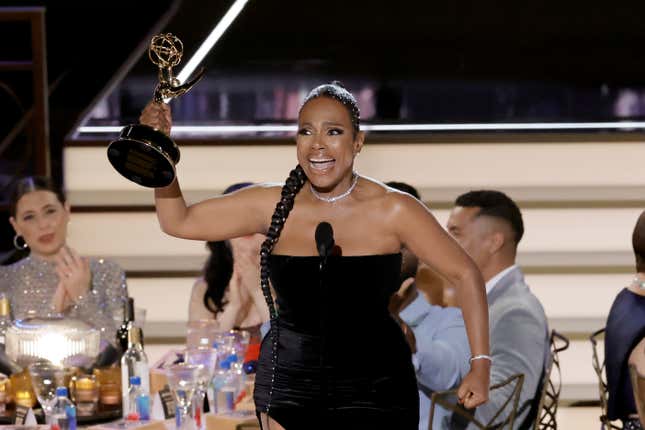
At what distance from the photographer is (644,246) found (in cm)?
358

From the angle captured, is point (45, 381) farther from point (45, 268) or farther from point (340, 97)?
point (45, 268)

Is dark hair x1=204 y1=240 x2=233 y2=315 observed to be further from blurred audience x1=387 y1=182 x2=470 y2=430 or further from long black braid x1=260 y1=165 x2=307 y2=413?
long black braid x1=260 y1=165 x2=307 y2=413

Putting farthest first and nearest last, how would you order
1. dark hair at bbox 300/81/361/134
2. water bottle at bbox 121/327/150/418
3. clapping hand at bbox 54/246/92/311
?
1. clapping hand at bbox 54/246/92/311
2. water bottle at bbox 121/327/150/418
3. dark hair at bbox 300/81/361/134

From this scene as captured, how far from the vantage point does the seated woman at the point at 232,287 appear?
4.36 metres

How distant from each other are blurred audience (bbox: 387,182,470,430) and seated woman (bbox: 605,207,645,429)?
438 millimetres

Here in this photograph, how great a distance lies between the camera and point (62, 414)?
3.03 meters

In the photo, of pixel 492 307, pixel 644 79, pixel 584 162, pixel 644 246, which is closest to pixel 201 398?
pixel 492 307

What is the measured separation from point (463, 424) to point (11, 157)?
3.73m

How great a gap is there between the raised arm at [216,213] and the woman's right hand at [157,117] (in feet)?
0.06

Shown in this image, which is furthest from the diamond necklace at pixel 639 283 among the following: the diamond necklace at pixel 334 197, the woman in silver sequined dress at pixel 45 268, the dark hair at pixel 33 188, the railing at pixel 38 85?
the railing at pixel 38 85

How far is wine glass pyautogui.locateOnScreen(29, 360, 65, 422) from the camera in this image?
3.15 meters

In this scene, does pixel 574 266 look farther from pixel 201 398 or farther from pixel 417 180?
pixel 201 398

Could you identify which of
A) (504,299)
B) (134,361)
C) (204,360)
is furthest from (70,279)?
(504,299)

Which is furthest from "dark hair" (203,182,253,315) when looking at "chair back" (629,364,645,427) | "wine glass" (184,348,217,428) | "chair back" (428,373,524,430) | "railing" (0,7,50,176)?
"chair back" (629,364,645,427)
